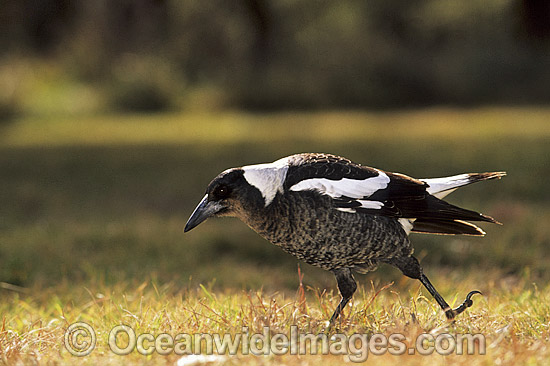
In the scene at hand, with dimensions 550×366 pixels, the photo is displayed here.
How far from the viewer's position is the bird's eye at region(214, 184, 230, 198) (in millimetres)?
3959

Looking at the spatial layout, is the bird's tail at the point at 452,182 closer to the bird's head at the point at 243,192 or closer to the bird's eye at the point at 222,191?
the bird's head at the point at 243,192

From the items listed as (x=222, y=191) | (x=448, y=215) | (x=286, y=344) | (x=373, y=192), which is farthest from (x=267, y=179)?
(x=448, y=215)

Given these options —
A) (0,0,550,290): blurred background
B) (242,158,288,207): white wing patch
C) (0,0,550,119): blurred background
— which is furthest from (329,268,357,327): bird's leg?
(0,0,550,119): blurred background

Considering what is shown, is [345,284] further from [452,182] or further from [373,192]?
[452,182]

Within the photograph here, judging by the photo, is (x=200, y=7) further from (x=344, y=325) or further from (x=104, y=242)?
(x=344, y=325)

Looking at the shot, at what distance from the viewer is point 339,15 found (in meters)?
16.5

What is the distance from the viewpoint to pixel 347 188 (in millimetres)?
3939

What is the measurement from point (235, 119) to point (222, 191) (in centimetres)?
1293

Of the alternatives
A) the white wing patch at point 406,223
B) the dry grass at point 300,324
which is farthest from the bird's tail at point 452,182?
the dry grass at point 300,324

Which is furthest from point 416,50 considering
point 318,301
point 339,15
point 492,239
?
point 318,301

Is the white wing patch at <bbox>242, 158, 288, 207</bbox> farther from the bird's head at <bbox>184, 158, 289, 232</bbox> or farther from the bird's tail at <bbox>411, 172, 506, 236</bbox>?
the bird's tail at <bbox>411, 172, 506, 236</bbox>

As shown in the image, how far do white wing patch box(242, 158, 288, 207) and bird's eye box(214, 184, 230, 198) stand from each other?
125mm

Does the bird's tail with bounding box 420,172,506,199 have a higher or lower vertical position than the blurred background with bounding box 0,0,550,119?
higher

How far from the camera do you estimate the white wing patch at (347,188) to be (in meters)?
3.88
